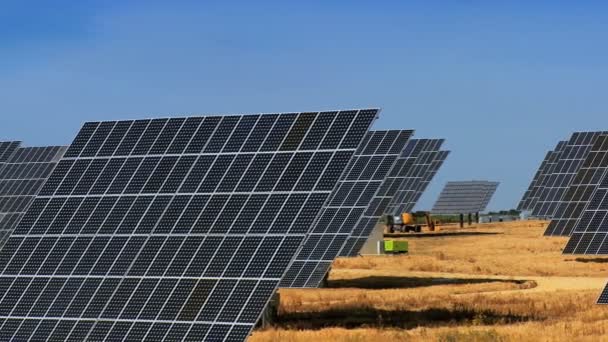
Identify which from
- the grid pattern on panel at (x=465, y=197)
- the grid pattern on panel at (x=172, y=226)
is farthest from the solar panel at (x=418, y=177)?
the grid pattern on panel at (x=172, y=226)

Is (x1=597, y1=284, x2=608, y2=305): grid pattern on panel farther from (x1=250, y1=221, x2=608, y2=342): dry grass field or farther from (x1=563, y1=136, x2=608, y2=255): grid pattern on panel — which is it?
(x1=563, y1=136, x2=608, y2=255): grid pattern on panel

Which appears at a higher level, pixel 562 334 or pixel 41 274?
pixel 562 334

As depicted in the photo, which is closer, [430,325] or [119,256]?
[119,256]

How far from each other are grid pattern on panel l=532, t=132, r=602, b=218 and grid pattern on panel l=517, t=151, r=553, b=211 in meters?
15.6

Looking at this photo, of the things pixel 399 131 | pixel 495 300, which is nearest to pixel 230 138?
pixel 495 300

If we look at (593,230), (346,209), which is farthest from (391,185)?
(346,209)

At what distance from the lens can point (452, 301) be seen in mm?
31906

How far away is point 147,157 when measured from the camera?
77.5 ft

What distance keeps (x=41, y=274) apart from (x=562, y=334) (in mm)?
10022

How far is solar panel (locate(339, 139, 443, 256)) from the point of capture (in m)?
43.8

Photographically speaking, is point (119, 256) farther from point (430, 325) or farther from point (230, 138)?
point (430, 325)

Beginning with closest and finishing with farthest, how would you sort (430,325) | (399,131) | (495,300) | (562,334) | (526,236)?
(562,334), (430,325), (495,300), (399,131), (526,236)

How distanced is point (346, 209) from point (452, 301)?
6.74 metres

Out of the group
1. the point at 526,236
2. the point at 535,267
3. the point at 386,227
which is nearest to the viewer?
the point at 535,267
